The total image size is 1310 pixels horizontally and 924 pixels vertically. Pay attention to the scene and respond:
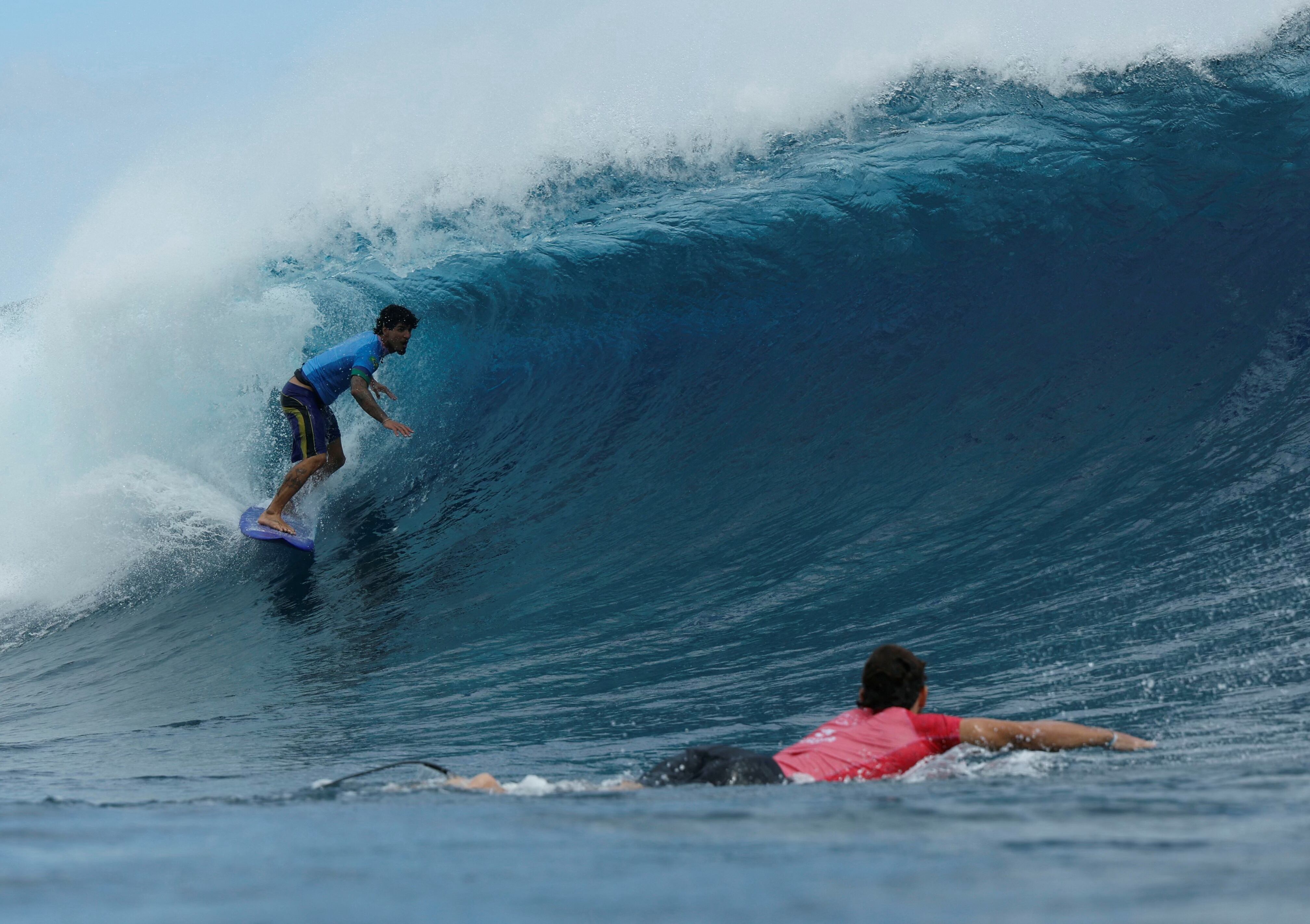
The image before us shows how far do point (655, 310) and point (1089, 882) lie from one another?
27.6 ft

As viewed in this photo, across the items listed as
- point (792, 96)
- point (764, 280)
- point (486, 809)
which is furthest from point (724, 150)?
point (486, 809)

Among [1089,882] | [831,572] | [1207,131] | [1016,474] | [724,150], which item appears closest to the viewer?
[1089,882]

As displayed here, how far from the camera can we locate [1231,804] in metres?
2.49

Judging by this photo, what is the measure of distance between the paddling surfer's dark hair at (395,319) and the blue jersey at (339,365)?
0.20 meters

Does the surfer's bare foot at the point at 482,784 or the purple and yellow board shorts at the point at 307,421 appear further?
the purple and yellow board shorts at the point at 307,421

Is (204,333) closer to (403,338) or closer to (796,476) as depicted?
(403,338)

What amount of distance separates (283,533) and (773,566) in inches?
138

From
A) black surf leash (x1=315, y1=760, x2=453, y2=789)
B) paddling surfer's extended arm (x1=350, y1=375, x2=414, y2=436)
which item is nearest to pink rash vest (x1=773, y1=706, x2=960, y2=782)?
black surf leash (x1=315, y1=760, x2=453, y2=789)

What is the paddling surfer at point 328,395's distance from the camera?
24.0 ft

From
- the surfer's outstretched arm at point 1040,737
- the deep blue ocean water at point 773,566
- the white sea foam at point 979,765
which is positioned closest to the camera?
the deep blue ocean water at point 773,566

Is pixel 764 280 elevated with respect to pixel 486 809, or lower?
elevated

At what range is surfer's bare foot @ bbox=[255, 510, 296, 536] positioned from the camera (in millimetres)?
7703

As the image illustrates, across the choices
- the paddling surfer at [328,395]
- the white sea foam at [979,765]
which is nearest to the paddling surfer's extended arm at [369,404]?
the paddling surfer at [328,395]

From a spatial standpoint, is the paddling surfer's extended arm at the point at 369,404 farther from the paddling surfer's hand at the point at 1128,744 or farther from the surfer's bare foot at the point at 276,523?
the paddling surfer's hand at the point at 1128,744
